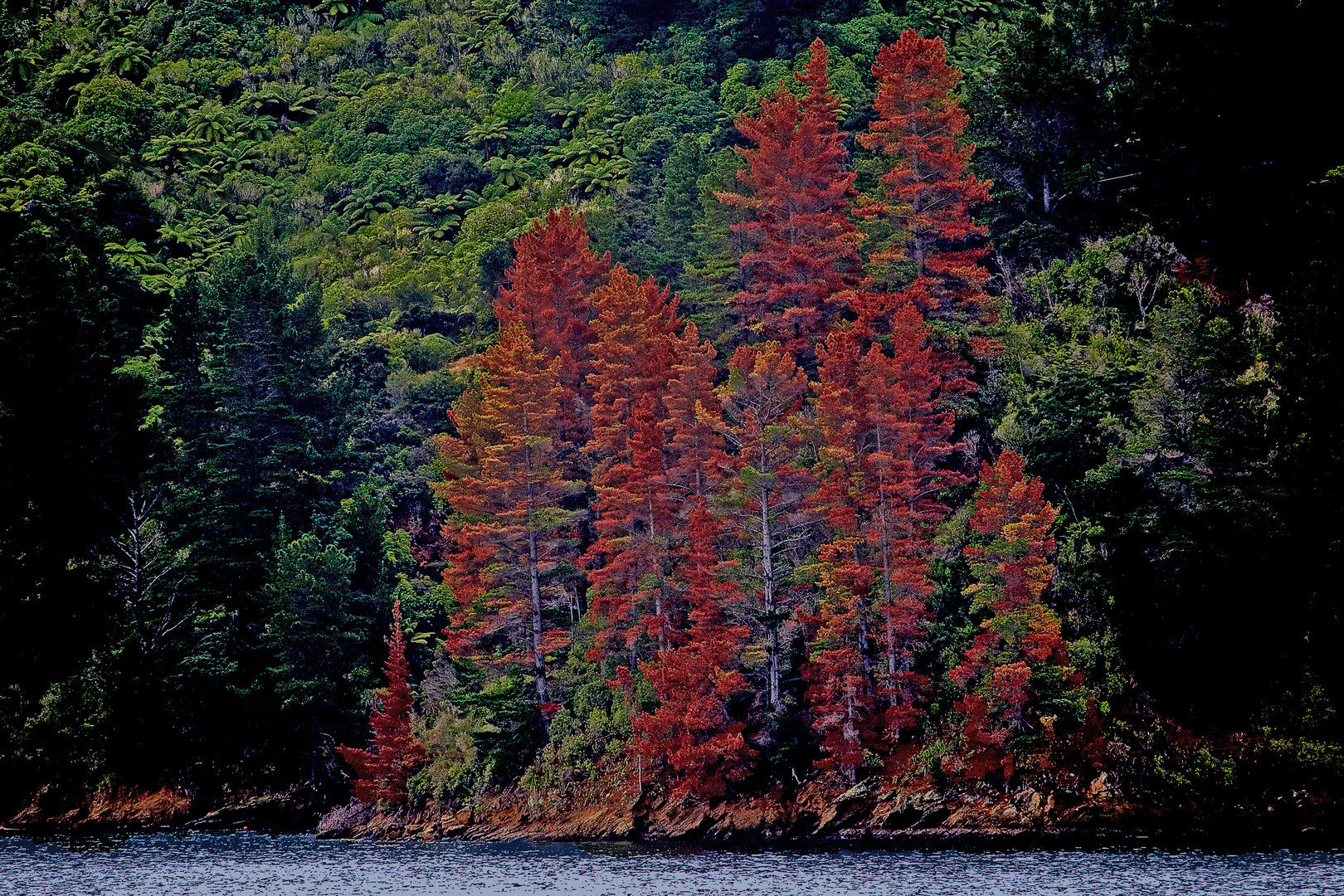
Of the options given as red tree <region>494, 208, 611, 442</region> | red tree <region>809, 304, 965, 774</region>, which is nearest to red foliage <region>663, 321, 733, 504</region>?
red tree <region>809, 304, 965, 774</region>

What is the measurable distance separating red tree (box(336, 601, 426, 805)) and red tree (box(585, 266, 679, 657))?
7651 mm

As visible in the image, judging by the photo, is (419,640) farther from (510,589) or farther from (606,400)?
(606,400)

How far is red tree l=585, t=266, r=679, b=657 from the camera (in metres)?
52.2

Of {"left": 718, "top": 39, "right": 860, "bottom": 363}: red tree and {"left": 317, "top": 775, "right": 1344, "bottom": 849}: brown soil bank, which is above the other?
{"left": 718, "top": 39, "right": 860, "bottom": 363}: red tree

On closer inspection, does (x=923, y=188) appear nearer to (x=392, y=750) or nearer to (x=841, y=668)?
(x=841, y=668)

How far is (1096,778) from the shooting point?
4316 cm

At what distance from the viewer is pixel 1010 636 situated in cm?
4381

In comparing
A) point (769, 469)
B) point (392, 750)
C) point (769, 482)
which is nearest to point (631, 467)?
point (769, 469)

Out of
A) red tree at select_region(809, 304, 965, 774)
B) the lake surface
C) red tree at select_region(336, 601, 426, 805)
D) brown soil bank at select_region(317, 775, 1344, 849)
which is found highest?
red tree at select_region(809, 304, 965, 774)

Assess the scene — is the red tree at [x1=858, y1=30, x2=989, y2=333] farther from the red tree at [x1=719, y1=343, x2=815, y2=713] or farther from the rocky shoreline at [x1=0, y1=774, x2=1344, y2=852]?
the rocky shoreline at [x1=0, y1=774, x2=1344, y2=852]

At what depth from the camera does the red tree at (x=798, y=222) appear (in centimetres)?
5750

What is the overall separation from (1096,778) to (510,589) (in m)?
21.4

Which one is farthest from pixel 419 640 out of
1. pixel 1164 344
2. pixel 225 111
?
pixel 225 111

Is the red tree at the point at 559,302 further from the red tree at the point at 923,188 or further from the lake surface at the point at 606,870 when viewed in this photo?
the lake surface at the point at 606,870
